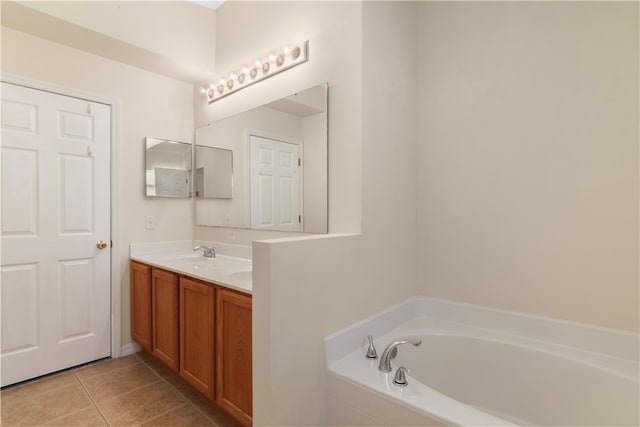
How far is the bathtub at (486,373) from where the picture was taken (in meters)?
1.33

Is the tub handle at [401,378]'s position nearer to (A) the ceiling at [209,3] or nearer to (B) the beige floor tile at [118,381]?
(B) the beige floor tile at [118,381]

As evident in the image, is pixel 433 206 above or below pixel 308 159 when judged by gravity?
below

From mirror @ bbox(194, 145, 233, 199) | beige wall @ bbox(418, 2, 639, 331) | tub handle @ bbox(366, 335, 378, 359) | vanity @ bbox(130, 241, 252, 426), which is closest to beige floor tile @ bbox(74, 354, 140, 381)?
vanity @ bbox(130, 241, 252, 426)

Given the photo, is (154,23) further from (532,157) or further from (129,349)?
(532,157)

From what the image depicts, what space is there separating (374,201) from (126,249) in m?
2.07

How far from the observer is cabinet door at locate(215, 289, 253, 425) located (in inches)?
62.2

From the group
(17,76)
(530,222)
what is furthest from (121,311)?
(530,222)

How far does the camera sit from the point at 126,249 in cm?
262

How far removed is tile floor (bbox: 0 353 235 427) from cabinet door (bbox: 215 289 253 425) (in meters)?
0.27

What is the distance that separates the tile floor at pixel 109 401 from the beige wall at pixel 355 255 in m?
0.72

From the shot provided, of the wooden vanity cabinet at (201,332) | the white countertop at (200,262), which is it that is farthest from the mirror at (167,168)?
the wooden vanity cabinet at (201,332)

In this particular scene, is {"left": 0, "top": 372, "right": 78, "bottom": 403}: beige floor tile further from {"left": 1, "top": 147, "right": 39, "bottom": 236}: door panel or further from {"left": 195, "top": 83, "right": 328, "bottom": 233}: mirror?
{"left": 195, "top": 83, "right": 328, "bottom": 233}: mirror

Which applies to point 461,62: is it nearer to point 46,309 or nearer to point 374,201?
point 374,201

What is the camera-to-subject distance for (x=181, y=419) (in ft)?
6.07
